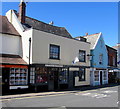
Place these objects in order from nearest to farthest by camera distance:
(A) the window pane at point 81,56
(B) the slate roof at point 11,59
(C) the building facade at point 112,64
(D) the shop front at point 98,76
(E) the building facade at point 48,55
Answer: (B) the slate roof at point 11,59 < (E) the building facade at point 48,55 < (A) the window pane at point 81,56 < (D) the shop front at point 98,76 < (C) the building facade at point 112,64

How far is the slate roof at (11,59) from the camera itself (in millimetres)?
13017

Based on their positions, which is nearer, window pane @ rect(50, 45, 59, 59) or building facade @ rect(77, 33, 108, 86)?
window pane @ rect(50, 45, 59, 59)

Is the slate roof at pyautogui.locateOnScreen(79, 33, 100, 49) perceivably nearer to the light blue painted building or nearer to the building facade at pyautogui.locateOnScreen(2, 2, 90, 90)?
the light blue painted building

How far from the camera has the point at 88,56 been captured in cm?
2017

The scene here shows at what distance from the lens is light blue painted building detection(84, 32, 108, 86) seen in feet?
72.2

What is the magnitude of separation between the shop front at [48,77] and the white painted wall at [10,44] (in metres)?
2.65

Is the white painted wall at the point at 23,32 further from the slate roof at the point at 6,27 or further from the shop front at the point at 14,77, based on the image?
the shop front at the point at 14,77

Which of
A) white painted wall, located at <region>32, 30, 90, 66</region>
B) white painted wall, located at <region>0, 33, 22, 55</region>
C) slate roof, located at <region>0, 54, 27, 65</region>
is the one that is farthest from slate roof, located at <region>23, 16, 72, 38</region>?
slate roof, located at <region>0, 54, 27, 65</region>

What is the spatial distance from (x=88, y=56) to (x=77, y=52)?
2.16 metres

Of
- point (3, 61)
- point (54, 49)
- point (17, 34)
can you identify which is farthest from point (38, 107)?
point (17, 34)

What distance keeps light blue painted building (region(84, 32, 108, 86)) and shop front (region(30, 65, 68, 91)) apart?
5930mm

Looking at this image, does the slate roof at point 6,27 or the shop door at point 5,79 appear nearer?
the shop door at point 5,79

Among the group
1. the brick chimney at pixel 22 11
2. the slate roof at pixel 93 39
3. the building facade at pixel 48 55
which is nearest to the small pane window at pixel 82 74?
the building facade at pixel 48 55

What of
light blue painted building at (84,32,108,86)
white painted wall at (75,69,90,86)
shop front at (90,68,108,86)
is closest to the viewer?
white painted wall at (75,69,90,86)
